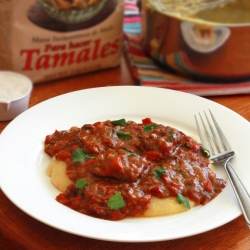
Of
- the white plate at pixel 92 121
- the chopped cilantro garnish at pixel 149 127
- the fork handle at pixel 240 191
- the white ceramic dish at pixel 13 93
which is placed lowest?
the white ceramic dish at pixel 13 93

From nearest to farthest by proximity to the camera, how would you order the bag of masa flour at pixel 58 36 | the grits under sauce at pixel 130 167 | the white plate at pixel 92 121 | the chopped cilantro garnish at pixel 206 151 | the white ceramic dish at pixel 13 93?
the white plate at pixel 92 121 → the grits under sauce at pixel 130 167 → the chopped cilantro garnish at pixel 206 151 → the white ceramic dish at pixel 13 93 → the bag of masa flour at pixel 58 36

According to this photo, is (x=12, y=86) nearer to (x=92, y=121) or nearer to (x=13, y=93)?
(x=13, y=93)

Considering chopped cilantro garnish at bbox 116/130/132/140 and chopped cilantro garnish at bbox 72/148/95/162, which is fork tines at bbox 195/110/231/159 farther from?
chopped cilantro garnish at bbox 72/148/95/162

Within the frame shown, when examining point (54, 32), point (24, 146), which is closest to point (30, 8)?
point (54, 32)

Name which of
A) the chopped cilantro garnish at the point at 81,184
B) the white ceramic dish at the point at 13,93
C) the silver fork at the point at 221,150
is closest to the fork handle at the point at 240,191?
the silver fork at the point at 221,150

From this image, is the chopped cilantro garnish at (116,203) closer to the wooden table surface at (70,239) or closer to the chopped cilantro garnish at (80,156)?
the wooden table surface at (70,239)

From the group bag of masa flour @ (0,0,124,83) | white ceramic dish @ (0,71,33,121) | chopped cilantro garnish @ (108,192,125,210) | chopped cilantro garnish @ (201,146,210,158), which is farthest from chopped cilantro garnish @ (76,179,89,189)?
bag of masa flour @ (0,0,124,83)
